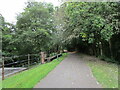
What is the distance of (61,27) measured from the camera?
38.5 ft

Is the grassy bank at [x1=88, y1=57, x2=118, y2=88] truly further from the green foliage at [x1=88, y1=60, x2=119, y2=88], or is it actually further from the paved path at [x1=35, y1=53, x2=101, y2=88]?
the paved path at [x1=35, y1=53, x2=101, y2=88]

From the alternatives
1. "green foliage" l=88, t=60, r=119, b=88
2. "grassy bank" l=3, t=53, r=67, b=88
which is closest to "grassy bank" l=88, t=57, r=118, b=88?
"green foliage" l=88, t=60, r=119, b=88

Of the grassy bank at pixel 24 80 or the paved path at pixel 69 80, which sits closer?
the paved path at pixel 69 80

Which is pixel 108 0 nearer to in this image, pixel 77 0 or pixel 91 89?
pixel 77 0

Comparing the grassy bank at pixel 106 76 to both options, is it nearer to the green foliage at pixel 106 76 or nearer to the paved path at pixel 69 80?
the green foliage at pixel 106 76

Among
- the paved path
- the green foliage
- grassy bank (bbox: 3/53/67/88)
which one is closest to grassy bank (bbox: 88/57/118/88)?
the green foliage

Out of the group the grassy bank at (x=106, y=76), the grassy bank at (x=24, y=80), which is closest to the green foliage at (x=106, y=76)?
the grassy bank at (x=106, y=76)

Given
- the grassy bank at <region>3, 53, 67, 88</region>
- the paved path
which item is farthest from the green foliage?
the grassy bank at <region>3, 53, 67, 88</region>

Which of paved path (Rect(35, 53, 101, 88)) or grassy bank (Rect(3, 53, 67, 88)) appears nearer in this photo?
paved path (Rect(35, 53, 101, 88))

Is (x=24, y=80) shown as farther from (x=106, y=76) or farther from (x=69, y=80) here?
(x=106, y=76)

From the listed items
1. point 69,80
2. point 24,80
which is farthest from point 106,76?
point 24,80

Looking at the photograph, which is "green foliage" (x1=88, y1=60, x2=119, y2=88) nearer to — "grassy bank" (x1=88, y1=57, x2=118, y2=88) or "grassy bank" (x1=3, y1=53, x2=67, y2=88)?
"grassy bank" (x1=88, y1=57, x2=118, y2=88)

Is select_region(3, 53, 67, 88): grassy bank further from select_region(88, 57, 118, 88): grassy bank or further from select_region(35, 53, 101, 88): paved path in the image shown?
select_region(88, 57, 118, 88): grassy bank


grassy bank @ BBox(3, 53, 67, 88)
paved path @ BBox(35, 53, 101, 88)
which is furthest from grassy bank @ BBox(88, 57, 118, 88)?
grassy bank @ BBox(3, 53, 67, 88)
